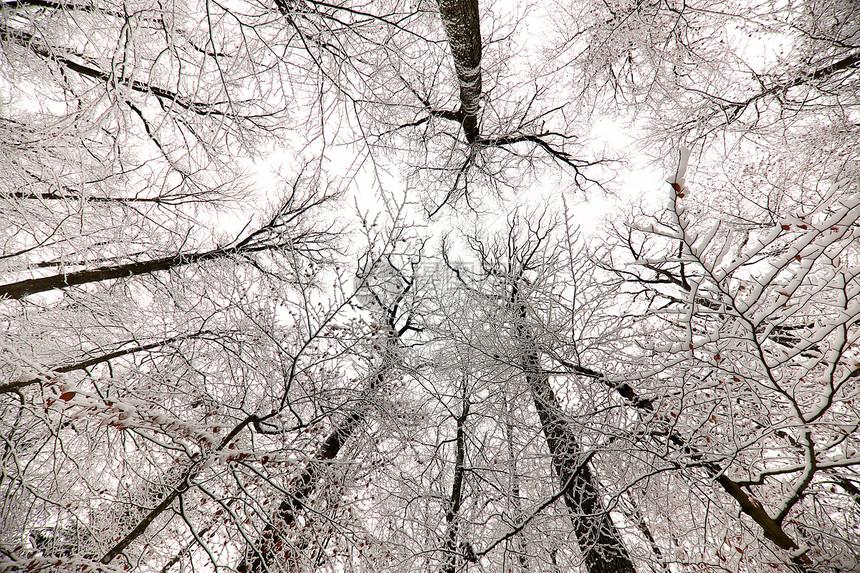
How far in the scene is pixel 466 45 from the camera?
463 cm

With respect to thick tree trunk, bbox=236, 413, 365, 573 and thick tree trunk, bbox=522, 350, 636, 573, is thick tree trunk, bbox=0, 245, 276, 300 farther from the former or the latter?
thick tree trunk, bbox=522, 350, 636, 573

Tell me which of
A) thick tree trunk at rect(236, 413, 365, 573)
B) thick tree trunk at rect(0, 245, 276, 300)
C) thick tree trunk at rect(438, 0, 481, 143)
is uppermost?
thick tree trunk at rect(438, 0, 481, 143)

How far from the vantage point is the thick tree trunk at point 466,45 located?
4.27 meters

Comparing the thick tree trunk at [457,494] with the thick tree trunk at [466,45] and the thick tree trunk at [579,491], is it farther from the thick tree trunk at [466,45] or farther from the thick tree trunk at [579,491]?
the thick tree trunk at [466,45]

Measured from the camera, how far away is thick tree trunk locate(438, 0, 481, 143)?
427 centimetres

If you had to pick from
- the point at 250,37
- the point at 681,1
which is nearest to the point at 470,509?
the point at 250,37

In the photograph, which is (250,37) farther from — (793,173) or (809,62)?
(793,173)

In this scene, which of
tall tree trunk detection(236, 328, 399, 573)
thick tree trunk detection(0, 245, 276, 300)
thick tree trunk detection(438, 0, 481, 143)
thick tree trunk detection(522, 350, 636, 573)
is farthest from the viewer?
thick tree trunk detection(438, 0, 481, 143)

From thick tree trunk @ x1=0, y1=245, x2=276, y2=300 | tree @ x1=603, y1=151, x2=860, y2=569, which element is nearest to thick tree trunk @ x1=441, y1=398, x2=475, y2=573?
tree @ x1=603, y1=151, x2=860, y2=569

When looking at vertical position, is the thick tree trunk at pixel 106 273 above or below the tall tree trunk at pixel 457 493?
above

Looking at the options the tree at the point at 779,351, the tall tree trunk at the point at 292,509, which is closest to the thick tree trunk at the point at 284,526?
the tall tree trunk at the point at 292,509

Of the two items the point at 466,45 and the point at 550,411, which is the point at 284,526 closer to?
the point at 550,411

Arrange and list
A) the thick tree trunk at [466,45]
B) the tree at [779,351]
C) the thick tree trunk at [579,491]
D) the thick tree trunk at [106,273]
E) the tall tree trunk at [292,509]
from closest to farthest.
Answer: the tree at [779,351] < the tall tree trunk at [292,509] < the thick tree trunk at [579,491] < the thick tree trunk at [106,273] < the thick tree trunk at [466,45]

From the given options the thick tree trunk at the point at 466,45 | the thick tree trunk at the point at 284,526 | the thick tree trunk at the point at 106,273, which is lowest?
the thick tree trunk at the point at 284,526
